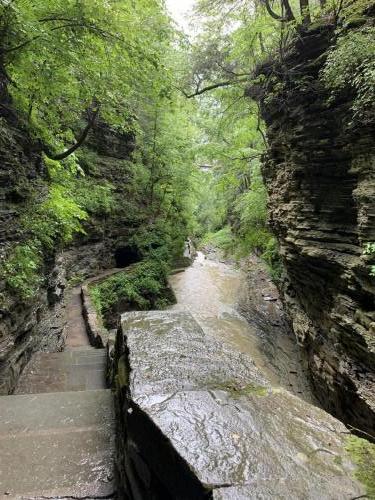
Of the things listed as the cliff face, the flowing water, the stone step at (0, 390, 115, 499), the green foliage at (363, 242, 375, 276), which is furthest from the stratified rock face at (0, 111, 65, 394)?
the green foliage at (363, 242, 375, 276)

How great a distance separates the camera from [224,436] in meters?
1.57

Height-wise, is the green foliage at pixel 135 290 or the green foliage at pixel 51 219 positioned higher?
the green foliage at pixel 51 219

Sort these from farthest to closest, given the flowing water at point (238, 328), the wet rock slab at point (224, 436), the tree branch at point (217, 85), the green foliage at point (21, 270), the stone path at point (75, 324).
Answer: the tree branch at point (217, 85) < the flowing water at point (238, 328) < the stone path at point (75, 324) < the green foliage at point (21, 270) < the wet rock slab at point (224, 436)

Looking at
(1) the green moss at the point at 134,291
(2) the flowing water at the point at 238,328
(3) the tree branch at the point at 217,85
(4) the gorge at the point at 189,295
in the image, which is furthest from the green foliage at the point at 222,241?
(3) the tree branch at the point at 217,85

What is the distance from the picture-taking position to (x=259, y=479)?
50.8 inches

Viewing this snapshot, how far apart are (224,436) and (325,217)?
6262 mm

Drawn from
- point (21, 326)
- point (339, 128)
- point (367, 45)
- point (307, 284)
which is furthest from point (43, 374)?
point (367, 45)

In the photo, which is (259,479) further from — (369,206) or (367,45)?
(367,45)

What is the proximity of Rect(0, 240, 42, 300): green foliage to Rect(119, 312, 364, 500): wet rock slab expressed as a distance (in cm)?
309

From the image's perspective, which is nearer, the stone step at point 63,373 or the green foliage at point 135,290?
the stone step at point 63,373

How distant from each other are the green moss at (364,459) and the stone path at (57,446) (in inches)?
60.9

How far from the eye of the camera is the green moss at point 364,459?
1.29 meters

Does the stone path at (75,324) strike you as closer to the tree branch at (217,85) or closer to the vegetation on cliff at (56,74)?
the vegetation on cliff at (56,74)

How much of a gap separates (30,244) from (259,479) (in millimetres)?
5291
